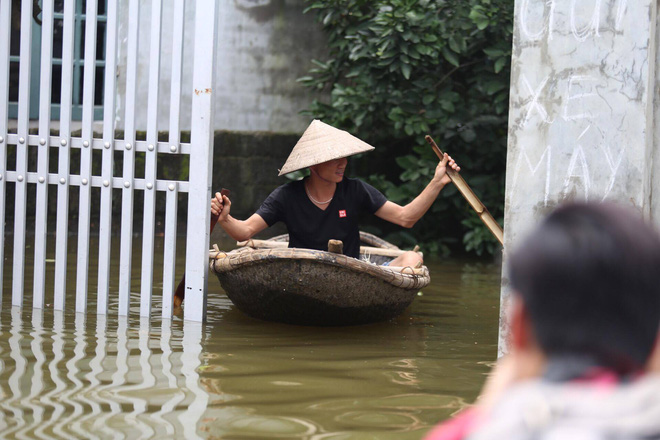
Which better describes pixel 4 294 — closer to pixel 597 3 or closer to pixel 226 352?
pixel 226 352

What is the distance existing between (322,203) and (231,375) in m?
1.92

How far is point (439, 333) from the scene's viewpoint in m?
5.14

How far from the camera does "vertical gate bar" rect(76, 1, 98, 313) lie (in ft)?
16.6

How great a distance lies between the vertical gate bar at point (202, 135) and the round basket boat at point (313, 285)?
224 mm

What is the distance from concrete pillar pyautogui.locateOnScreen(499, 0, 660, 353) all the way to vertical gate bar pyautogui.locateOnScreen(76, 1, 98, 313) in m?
2.40

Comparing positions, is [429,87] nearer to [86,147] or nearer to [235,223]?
[235,223]

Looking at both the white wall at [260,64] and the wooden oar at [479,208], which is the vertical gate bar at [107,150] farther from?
the white wall at [260,64]

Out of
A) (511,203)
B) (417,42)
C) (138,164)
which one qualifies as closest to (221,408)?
(511,203)

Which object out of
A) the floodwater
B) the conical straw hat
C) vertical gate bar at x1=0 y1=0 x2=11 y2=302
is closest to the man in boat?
the conical straw hat

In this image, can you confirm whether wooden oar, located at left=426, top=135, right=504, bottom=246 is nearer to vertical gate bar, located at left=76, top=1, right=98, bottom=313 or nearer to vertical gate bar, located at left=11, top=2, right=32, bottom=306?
vertical gate bar, located at left=76, top=1, right=98, bottom=313

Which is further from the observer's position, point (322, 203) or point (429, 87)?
point (429, 87)

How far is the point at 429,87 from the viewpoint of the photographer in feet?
28.9

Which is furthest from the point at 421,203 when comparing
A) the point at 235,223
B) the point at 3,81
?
the point at 3,81

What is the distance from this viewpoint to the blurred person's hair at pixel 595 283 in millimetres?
1201
